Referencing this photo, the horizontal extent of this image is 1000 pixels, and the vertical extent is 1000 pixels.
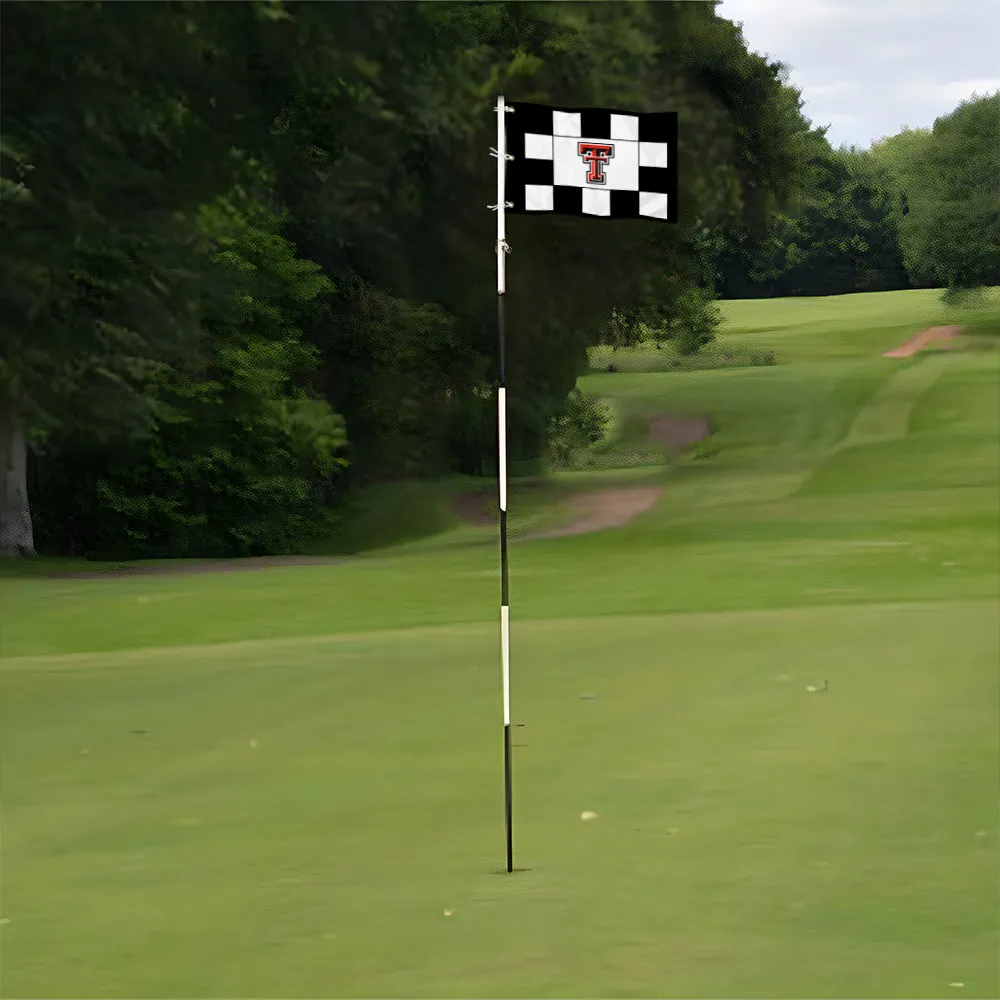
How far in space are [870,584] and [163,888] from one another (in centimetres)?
1500

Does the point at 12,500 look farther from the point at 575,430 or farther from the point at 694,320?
the point at 694,320

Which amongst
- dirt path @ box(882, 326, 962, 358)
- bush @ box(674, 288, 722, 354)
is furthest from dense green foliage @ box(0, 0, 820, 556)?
dirt path @ box(882, 326, 962, 358)

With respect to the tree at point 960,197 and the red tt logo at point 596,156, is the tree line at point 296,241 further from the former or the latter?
the tree at point 960,197

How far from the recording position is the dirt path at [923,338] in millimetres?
61844

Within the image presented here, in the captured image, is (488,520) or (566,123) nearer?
(566,123)

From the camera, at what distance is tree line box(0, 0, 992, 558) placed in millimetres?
23828

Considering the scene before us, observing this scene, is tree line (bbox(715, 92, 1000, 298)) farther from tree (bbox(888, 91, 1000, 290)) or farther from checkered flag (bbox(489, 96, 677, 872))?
checkered flag (bbox(489, 96, 677, 872))

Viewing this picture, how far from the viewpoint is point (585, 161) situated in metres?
7.82

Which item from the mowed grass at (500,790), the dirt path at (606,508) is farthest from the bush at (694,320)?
the mowed grass at (500,790)

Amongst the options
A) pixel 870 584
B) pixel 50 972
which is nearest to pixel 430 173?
pixel 870 584

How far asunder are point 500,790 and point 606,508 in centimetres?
2783

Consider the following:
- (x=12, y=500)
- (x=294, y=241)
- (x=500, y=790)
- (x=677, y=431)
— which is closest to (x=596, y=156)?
(x=500, y=790)

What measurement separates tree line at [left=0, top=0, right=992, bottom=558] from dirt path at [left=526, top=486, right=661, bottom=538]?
2.83 metres

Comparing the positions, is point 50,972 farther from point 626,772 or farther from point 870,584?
point 870,584
